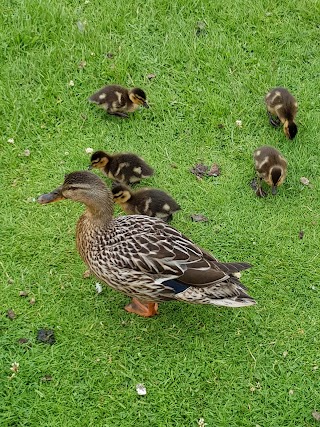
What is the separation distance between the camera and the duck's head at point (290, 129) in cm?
445

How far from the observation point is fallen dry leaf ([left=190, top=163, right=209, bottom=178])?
14.2 feet

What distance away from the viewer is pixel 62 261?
3.80m

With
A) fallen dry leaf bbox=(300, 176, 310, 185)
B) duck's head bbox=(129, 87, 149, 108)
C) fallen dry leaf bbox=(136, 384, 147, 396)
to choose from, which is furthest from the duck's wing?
duck's head bbox=(129, 87, 149, 108)

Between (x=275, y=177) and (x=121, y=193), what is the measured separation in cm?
102

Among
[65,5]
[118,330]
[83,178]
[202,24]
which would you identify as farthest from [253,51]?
[118,330]

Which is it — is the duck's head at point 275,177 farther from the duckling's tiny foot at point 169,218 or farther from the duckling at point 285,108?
the duckling's tiny foot at point 169,218

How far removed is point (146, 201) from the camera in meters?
3.87

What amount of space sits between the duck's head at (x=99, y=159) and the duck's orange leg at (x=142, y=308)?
966 millimetres

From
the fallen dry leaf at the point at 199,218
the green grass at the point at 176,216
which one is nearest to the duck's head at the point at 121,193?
the green grass at the point at 176,216

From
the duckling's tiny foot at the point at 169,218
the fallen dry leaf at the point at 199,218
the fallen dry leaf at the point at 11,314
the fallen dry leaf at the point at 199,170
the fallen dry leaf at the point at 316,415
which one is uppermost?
the fallen dry leaf at the point at 199,170

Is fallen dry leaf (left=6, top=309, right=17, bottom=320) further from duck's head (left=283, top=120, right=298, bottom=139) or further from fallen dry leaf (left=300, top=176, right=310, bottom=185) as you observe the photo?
duck's head (left=283, top=120, right=298, bottom=139)

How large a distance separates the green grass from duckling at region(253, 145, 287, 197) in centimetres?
12

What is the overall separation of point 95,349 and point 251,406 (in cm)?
89

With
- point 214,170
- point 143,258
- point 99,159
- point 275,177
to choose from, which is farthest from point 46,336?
point 275,177
